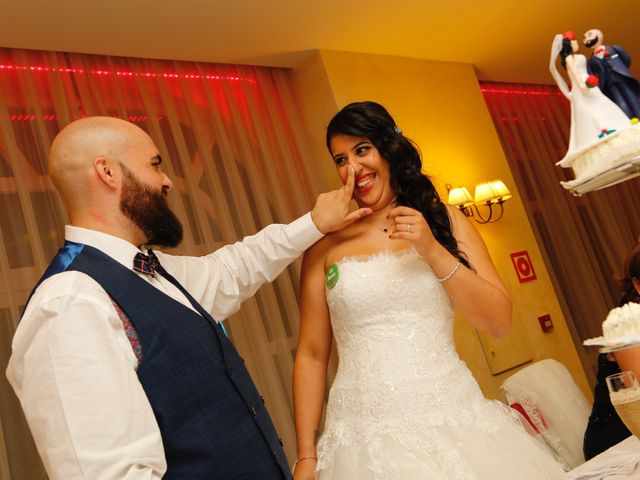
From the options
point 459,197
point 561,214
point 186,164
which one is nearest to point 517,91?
point 561,214

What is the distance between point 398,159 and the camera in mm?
2465

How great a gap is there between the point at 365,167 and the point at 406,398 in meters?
0.83

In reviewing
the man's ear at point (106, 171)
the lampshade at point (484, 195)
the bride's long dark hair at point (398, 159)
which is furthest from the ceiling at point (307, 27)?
the man's ear at point (106, 171)

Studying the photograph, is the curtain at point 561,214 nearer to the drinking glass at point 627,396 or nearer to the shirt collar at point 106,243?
the drinking glass at point 627,396

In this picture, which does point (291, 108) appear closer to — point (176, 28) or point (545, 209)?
point (176, 28)

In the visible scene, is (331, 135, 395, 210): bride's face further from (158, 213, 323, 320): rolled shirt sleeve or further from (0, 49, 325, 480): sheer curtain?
(0, 49, 325, 480): sheer curtain

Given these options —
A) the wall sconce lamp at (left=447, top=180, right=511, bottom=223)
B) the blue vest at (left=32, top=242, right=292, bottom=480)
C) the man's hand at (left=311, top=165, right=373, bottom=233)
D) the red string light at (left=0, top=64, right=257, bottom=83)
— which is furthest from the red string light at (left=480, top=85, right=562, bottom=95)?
the blue vest at (left=32, top=242, right=292, bottom=480)

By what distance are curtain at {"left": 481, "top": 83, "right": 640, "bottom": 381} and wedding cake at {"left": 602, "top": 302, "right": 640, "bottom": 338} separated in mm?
5039

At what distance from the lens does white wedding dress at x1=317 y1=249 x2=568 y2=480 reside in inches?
76.8

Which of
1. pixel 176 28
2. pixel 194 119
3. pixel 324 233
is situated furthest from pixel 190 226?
pixel 324 233

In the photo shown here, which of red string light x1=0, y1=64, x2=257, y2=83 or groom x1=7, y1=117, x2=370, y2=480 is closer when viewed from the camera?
groom x1=7, y1=117, x2=370, y2=480

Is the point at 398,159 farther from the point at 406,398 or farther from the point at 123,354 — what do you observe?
the point at 123,354

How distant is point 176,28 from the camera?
13.1ft

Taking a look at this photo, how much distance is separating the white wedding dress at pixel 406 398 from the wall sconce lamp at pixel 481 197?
9.15 ft
